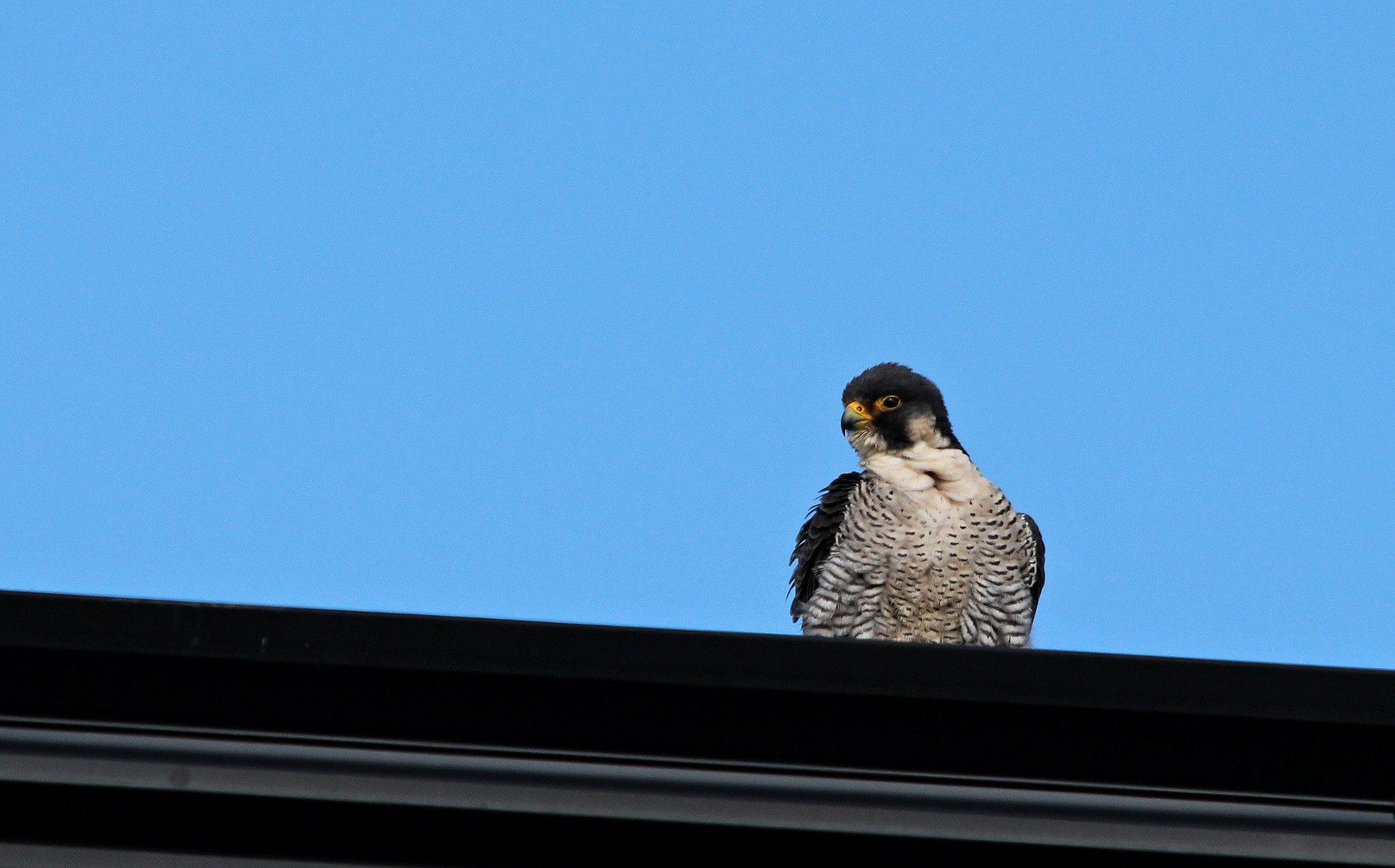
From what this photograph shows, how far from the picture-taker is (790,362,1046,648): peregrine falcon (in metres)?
5.30

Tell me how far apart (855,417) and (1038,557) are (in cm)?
93

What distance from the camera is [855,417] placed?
5.87 m

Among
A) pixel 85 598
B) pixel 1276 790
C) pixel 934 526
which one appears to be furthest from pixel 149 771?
pixel 934 526

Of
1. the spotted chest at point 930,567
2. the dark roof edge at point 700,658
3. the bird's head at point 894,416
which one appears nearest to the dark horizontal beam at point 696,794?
the dark roof edge at point 700,658

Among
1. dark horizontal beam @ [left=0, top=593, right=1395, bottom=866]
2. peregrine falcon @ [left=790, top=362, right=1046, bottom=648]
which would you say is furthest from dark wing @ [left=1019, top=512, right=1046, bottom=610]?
dark horizontal beam @ [left=0, top=593, right=1395, bottom=866]

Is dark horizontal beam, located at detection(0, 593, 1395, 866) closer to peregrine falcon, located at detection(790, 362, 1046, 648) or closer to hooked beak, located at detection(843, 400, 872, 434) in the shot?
peregrine falcon, located at detection(790, 362, 1046, 648)

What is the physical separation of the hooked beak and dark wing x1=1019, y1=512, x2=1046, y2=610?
744 millimetres

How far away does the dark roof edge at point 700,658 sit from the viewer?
2148mm

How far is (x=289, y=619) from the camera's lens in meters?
2.16

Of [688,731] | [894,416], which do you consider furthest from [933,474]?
[688,731]

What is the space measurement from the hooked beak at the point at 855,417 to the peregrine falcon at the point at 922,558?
23cm

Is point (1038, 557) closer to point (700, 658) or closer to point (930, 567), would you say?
point (930, 567)

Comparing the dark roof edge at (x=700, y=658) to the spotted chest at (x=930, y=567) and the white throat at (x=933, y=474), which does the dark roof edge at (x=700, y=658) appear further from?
the white throat at (x=933, y=474)

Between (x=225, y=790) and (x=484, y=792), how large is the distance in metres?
0.39
